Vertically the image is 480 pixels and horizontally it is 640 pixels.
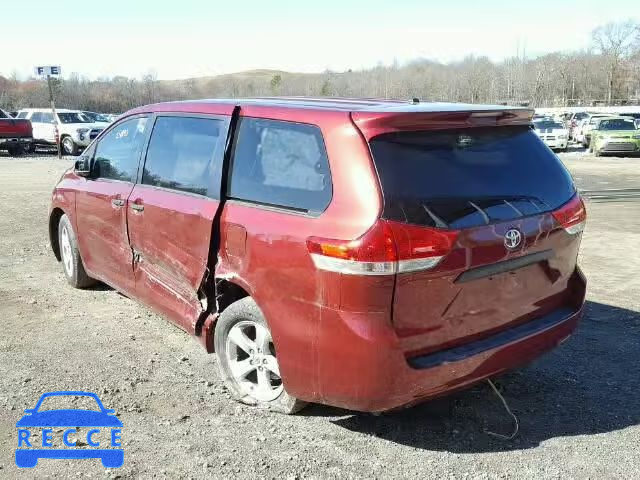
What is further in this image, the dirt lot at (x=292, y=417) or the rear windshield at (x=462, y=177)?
the dirt lot at (x=292, y=417)

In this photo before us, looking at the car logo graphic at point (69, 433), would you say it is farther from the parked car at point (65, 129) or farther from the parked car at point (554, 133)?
the parked car at point (554, 133)

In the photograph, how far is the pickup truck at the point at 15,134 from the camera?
928 inches

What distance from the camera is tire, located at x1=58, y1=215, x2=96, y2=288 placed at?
5.57 m

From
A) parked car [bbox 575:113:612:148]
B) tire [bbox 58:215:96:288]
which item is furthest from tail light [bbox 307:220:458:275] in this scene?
parked car [bbox 575:113:612:148]

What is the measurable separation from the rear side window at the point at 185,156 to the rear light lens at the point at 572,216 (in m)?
1.96

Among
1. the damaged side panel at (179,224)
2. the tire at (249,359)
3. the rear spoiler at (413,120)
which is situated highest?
the rear spoiler at (413,120)

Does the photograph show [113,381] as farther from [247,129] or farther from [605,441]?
[605,441]

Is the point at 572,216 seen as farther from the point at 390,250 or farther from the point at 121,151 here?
the point at 121,151

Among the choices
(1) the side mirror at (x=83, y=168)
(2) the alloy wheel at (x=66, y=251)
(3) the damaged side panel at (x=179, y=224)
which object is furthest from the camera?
(2) the alloy wheel at (x=66, y=251)

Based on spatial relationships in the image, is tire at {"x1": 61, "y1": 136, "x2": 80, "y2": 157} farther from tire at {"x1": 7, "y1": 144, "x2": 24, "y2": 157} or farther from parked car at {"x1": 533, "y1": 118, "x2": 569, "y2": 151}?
parked car at {"x1": 533, "y1": 118, "x2": 569, "y2": 151}

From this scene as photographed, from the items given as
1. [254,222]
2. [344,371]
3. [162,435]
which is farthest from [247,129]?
[162,435]

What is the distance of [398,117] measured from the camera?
2910mm

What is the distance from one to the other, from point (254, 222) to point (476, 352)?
1.33 m

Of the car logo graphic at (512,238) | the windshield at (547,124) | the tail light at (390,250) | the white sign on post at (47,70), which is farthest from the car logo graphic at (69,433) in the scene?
the windshield at (547,124)
